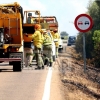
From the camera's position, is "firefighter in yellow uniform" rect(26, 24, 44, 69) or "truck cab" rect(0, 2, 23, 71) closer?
"truck cab" rect(0, 2, 23, 71)

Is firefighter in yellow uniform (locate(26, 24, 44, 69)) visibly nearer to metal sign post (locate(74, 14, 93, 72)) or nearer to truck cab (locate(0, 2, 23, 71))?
truck cab (locate(0, 2, 23, 71))

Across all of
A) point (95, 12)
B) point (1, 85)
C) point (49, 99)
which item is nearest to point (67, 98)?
point (49, 99)

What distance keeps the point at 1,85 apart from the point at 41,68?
7610mm

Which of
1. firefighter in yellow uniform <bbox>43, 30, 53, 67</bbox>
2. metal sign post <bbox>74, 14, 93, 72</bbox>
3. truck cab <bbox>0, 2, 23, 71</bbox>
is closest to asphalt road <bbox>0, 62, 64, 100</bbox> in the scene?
metal sign post <bbox>74, 14, 93, 72</bbox>

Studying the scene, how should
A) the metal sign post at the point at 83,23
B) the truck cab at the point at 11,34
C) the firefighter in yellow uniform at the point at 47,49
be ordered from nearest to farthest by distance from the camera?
the metal sign post at the point at 83,23 < the truck cab at the point at 11,34 < the firefighter in yellow uniform at the point at 47,49

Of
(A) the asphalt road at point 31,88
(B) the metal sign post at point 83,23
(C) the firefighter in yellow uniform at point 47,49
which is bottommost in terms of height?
(A) the asphalt road at point 31,88

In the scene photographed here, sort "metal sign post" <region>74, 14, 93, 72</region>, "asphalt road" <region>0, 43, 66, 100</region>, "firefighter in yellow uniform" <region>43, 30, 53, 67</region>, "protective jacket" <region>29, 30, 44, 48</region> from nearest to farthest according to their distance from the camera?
1. "asphalt road" <region>0, 43, 66, 100</region>
2. "metal sign post" <region>74, 14, 93, 72</region>
3. "protective jacket" <region>29, 30, 44, 48</region>
4. "firefighter in yellow uniform" <region>43, 30, 53, 67</region>

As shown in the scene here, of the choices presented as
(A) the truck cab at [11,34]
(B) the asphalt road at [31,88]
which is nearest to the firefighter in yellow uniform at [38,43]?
(A) the truck cab at [11,34]

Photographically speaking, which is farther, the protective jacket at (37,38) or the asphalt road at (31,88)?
the protective jacket at (37,38)

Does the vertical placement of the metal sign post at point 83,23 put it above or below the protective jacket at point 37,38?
above

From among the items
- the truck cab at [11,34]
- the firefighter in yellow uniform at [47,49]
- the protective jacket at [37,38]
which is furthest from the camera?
the firefighter in yellow uniform at [47,49]

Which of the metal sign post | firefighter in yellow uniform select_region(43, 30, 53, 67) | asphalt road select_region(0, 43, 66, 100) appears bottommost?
asphalt road select_region(0, 43, 66, 100)

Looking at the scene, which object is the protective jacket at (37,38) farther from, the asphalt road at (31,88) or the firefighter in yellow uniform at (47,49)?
the asphalt road at (31,88)

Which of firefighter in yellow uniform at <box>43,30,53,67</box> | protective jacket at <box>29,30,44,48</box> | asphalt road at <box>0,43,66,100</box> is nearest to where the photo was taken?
asphalt road at <box>0,43,66,100</box>
